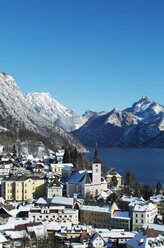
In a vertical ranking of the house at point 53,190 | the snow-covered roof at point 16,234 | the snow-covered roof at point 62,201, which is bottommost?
the snow-covered roof at point 16,234

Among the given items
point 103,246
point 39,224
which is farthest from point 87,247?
point 39,224

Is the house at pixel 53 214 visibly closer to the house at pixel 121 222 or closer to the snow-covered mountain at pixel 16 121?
the house at pixel 121 222

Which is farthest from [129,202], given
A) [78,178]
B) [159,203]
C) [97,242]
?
[97,242]

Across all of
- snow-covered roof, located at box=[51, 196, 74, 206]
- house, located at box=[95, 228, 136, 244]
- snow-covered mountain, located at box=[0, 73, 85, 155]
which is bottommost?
house, located at box=[95, 228, 136, 244]

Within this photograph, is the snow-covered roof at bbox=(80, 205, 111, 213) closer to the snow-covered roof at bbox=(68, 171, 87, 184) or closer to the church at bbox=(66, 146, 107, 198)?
the church at bbox=(66, 146, 107, 198)

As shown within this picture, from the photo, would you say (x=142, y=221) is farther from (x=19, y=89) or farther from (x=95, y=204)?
(x=19, y=89)

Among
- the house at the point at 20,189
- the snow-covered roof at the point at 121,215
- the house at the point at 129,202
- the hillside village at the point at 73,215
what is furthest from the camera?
the house at the point at 20,189

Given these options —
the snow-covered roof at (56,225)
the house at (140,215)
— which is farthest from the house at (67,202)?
the house at (140,215)

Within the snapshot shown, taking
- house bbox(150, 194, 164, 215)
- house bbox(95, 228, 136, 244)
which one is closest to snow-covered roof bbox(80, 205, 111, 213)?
house bbox(95, 228, 136, 244)

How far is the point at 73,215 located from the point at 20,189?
11.7 m

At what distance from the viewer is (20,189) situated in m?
50.4

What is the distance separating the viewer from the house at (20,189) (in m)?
50.3

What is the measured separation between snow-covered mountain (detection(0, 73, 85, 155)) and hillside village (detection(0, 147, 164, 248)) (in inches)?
1761

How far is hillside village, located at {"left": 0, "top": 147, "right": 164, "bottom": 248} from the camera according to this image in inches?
1341
